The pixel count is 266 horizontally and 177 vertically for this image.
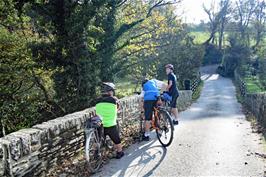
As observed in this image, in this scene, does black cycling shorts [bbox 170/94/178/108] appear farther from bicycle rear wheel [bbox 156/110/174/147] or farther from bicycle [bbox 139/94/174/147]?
bicycle rear wheel [bbox 156/110/174/147]

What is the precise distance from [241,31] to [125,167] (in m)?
60.0

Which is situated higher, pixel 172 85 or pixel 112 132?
pixel 172 85

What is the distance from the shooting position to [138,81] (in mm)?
25969

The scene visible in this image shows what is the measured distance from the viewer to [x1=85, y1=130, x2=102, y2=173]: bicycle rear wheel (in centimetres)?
649

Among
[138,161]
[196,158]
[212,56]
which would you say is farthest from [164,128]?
[212,56]

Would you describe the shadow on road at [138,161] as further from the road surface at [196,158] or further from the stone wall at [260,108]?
the stone wall at [260,108]

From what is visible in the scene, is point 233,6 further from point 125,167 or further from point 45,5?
point 125,167

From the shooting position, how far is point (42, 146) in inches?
232

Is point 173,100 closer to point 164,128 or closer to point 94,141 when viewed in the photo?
point 164,128

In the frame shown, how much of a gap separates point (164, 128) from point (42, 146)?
11.5ft

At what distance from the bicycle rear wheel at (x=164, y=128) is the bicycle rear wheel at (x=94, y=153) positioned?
2.10m

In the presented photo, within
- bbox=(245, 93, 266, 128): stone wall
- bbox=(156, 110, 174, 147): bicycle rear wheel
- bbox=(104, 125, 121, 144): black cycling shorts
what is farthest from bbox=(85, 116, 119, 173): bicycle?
bbox=(245, 93, 266, 128): stone wall

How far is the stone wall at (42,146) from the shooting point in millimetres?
5082

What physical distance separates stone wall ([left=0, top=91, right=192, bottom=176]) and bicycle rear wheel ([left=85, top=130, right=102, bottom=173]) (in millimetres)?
461
